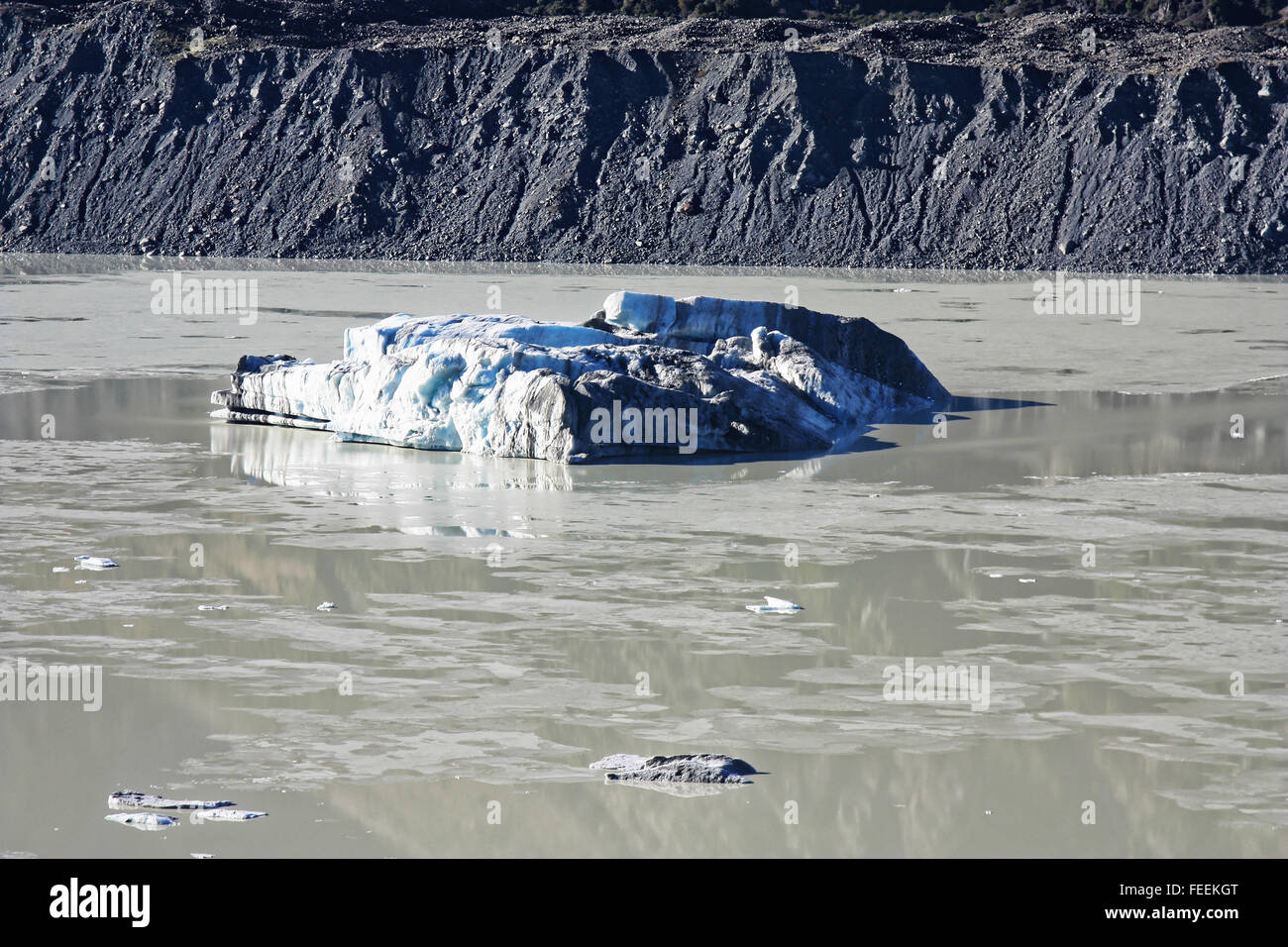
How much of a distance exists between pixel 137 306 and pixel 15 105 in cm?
3073

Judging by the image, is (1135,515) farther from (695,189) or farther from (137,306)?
(695,189)

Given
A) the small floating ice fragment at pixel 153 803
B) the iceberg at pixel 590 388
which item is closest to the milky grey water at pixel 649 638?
the small floating ice fragment at pixel 153 803

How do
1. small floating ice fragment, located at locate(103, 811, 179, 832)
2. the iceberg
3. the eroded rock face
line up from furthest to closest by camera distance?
1. the iceberg
2. the eroded rock face
3. small floating ice fragment, located at locate(103, 811, 179, 832)

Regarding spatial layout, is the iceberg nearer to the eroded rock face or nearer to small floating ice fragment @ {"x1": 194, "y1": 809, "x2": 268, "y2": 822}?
the eroded rock face

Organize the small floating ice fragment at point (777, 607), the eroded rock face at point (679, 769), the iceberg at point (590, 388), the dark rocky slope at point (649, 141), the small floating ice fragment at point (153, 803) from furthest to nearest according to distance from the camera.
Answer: the dark rocky slope at point (649, 141) < the iceberg at point (590, 388) < the small floating ice fragment at point (777, 607) < the eroded rock face at point (679, 769) < the small floating ice fragment at point (153, 803)

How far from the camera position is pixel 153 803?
5.22 m

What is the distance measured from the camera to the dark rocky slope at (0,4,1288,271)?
44.7 meters

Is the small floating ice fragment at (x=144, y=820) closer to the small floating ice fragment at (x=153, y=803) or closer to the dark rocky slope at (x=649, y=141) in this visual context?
the small floating ice fragment at (x=153, y=803)

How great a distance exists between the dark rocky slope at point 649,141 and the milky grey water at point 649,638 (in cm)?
3116

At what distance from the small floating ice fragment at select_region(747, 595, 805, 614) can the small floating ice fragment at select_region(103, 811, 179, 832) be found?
351 cm

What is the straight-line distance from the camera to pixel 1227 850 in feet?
16.1

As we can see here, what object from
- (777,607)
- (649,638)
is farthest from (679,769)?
(777,607)

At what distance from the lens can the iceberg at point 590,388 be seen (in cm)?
1288

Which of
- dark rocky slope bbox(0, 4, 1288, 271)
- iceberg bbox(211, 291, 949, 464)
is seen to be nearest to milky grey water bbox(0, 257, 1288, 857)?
iceberg bbox(211, 291, 949, 464)
